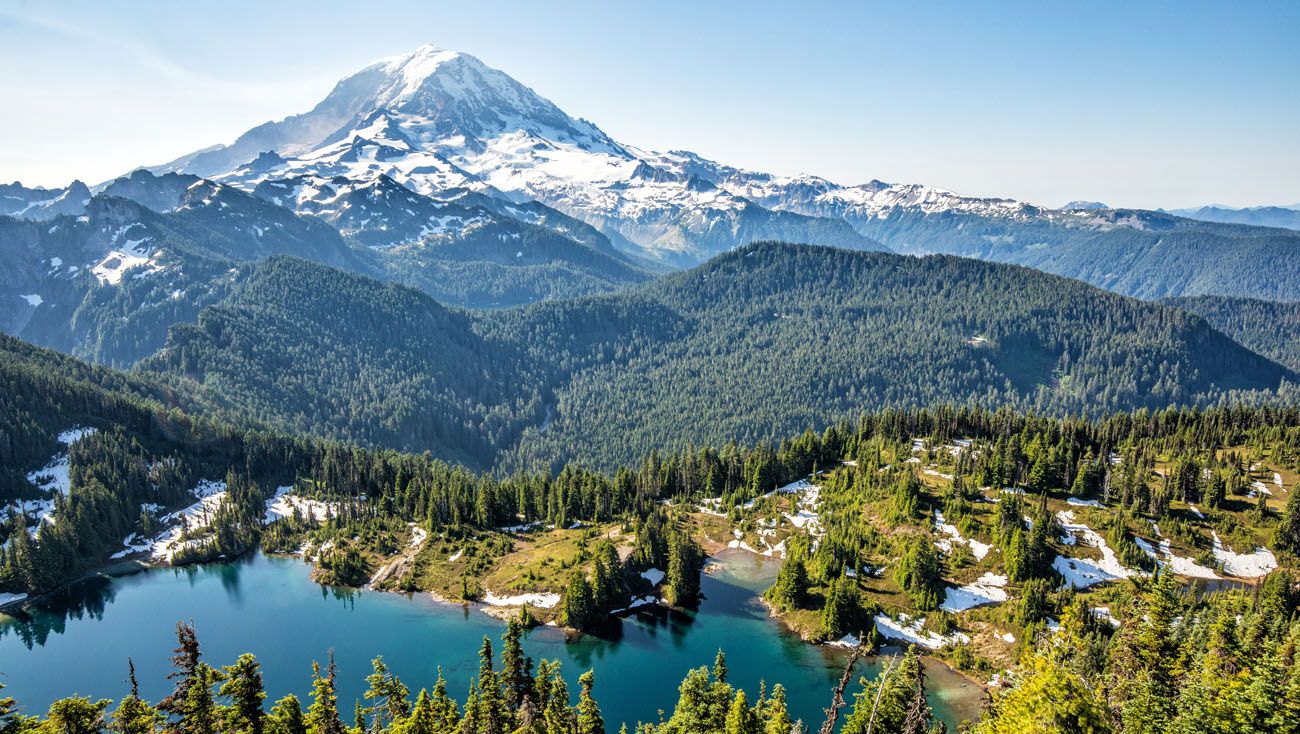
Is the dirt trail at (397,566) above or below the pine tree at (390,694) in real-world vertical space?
below

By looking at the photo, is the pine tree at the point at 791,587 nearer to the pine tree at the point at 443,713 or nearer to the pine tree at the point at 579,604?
the pine tree at the point at 579,604

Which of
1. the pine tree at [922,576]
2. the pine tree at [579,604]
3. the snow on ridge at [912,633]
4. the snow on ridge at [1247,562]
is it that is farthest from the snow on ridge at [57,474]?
the snow on ridge at [1247,562]

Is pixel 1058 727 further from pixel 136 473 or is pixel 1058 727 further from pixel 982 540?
pixel 136 473

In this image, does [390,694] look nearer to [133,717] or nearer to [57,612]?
[133,717]

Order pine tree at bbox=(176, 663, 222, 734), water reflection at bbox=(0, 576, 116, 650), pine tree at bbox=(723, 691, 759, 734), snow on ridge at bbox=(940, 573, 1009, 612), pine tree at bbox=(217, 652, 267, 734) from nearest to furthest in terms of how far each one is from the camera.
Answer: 1. pine tree at bbox=(176, 663, 222, 734)
2. pine tree at bbox=(217, 652, 267, 734)
3. pine tree at bbox=(723, 691, 759, 734)
4. snow on ridge at bbox=(940, 573, 1009, 612)
5. water reflection at bbox=(0, 576, 116, 650)

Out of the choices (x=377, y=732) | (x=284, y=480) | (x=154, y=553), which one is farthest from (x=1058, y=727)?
(x=284, y=480)

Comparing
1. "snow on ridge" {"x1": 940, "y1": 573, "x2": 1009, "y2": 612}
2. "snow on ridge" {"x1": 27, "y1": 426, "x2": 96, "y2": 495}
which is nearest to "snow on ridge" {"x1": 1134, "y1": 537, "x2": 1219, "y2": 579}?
"snow on ridge" {"x1": 940, "y1": 573, "x2": 1009, "y2": 612}

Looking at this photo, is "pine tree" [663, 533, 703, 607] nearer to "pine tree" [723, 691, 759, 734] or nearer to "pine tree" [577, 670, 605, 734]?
"pine tree" [577, 670, 605, 734]

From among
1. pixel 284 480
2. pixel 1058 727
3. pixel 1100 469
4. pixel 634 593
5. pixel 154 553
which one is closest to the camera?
pixel 1058 727
